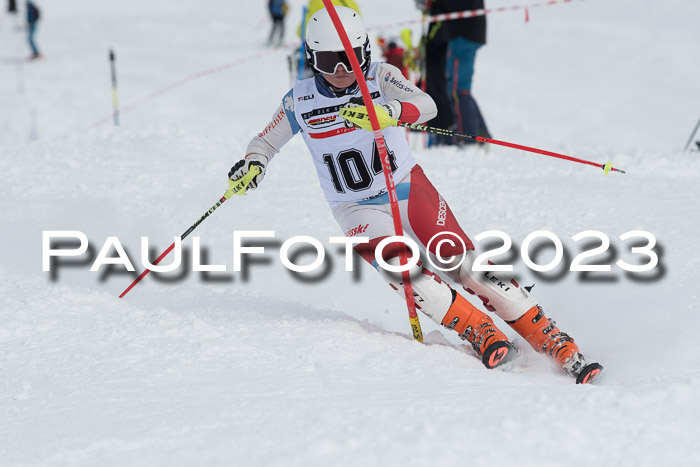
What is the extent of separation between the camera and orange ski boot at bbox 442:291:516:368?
342cm

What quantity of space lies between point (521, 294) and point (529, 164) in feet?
10.8

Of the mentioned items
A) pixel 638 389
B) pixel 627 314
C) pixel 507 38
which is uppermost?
pixel 507 38

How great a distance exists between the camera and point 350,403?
8.13ft

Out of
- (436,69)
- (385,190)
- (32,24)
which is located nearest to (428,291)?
(385,190)

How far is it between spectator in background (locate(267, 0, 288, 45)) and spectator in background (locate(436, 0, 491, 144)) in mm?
8842

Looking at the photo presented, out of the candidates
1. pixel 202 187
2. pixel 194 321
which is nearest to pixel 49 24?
pixel 202 187

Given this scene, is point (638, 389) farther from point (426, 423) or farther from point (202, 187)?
point (202, 187)

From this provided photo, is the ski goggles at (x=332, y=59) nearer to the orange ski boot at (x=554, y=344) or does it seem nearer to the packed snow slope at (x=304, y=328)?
the packed snow slope at (x=304, y=328)

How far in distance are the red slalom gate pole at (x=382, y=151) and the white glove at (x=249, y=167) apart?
2.06 feet

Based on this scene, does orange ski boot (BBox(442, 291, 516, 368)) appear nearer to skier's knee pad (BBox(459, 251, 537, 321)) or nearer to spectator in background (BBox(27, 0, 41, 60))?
skier's knee pad (BBox(459, 251, 537, 321))

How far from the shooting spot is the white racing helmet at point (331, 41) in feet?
11.0

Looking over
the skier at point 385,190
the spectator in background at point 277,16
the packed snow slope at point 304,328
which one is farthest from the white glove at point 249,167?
the spectator in background at point 277,16

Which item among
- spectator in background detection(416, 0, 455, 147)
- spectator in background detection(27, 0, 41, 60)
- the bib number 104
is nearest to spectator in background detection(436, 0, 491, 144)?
spectator in background detection(416, 0, 455, 147)

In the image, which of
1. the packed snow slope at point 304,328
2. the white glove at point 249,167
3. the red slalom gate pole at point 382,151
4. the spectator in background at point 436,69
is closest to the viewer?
the packed snow slope at point 304,328
